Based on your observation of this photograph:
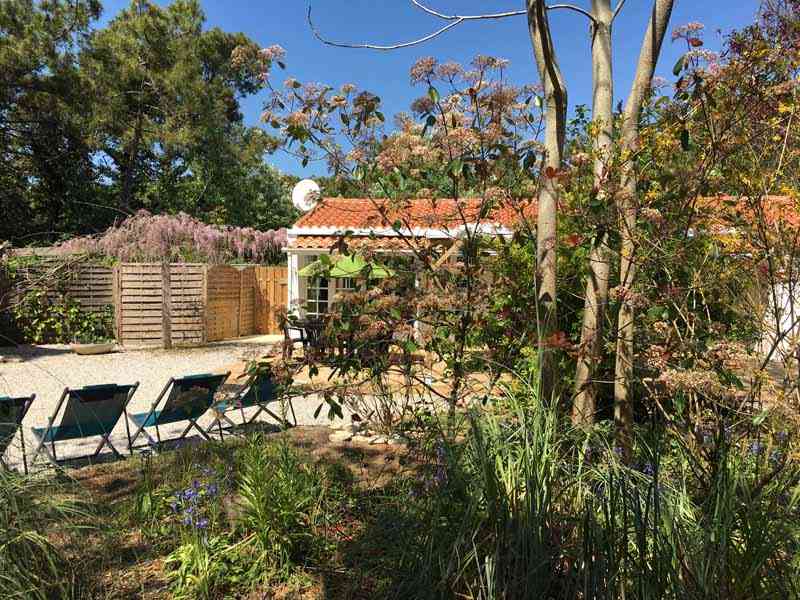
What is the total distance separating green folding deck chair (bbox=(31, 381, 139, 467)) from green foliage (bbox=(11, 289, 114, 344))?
10308mm

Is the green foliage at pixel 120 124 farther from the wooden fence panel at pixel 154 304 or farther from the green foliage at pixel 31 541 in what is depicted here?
the green foliage at pixel 31 541

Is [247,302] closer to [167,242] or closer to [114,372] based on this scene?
[167,242]

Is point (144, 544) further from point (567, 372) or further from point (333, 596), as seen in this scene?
point (567, 372)

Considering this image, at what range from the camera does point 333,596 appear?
2.48m

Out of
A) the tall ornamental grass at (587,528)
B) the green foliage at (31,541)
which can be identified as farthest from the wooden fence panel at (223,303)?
the tall ornamental grass at (587,528)

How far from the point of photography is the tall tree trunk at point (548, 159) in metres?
2.95

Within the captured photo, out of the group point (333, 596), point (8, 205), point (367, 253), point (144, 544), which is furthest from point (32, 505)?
point (8, 205)

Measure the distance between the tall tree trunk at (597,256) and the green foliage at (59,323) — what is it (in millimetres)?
14140

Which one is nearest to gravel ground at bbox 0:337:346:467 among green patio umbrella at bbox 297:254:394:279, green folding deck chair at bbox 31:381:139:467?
green folding deck chair at bbox 31:381:139:467

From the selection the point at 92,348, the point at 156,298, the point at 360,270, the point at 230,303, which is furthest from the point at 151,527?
the point at 230,303

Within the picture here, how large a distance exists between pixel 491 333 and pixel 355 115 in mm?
1747

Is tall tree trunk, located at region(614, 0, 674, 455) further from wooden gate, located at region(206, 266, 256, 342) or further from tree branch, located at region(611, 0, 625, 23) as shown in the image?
wooden gate, located at region(206, 266, 256, 342)

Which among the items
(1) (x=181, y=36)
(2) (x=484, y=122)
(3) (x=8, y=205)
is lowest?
(2) (x=484, y=122)

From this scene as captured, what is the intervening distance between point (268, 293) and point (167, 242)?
3529 mm
